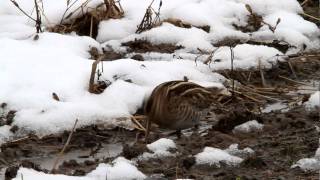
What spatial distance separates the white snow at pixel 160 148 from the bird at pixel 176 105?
0.22m

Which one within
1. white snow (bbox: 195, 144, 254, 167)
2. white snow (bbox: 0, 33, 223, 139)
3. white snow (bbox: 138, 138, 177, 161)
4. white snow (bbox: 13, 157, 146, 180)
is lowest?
white snow (bbox: 0, 33, 223, 139)

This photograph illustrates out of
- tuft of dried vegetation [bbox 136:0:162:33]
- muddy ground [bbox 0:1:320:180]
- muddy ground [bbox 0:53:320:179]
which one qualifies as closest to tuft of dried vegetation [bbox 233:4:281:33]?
tuft of dried vegetation [bbox 136:0:162:33]

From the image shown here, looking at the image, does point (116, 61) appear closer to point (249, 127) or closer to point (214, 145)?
point (249, 127)

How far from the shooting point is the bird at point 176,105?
524 cm

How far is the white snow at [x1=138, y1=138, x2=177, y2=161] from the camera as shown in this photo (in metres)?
4.87

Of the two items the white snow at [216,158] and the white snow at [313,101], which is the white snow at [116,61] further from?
the white snow at [313,101]

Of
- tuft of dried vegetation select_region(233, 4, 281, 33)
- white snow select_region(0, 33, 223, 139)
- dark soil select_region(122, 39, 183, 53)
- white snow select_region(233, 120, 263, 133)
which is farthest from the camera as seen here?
tuft of dried vegetation select_region(233, 4, 281, 33)

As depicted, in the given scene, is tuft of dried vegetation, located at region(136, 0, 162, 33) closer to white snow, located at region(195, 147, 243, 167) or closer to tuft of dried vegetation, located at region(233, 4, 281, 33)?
tuft of dried vegetation, located at region(233, 4, 281, 33)

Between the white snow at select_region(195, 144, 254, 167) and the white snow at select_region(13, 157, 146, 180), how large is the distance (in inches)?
18.6

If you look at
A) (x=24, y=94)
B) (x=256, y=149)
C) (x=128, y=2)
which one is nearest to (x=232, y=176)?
(x=256, y=149)

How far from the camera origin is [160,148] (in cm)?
502

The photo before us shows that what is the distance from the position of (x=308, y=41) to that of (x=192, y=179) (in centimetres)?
404

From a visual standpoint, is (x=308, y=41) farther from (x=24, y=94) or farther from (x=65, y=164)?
(x=65, y=164)

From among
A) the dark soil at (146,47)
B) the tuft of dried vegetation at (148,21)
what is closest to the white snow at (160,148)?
the dark soil at (146,47)
